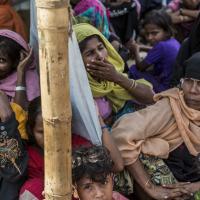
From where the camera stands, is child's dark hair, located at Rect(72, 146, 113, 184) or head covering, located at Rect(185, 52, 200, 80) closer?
child's dark hair, located at Rect(72, 146, 113, 184)

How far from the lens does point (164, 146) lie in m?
3.10

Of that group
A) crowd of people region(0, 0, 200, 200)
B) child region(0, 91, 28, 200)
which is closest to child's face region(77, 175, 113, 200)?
crowd of people region(0, 0, 200, 200)

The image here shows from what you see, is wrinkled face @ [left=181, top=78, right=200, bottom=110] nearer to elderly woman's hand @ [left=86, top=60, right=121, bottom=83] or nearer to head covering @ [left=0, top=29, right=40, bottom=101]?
elderly woman's hand @ [left=86, top=60, right=121, bottom=83]

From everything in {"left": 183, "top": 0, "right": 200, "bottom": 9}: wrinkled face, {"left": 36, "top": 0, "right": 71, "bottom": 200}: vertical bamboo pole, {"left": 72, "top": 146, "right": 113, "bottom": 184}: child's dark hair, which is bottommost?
{"left": 183, "top": 0, "right": 200, "bottom": 9}: wrinkled face

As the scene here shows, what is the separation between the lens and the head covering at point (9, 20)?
389 centimetres

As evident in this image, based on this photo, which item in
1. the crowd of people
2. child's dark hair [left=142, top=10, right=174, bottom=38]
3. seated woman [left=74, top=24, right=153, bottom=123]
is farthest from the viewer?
child's dark hair [left=142, top=10, right=174, bottom=38]

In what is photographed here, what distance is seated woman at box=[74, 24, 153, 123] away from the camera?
3154 millimetres

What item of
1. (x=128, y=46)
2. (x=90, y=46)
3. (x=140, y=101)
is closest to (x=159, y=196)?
(x=140, y=101)

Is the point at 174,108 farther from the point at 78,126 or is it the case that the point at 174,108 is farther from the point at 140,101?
the point at 78,126

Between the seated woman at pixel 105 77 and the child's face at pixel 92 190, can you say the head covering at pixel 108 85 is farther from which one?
the child's face at pixel 92 190

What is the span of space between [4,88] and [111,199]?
0.99 metres

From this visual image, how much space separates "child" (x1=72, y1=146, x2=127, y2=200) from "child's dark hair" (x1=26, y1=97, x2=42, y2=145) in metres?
0.34

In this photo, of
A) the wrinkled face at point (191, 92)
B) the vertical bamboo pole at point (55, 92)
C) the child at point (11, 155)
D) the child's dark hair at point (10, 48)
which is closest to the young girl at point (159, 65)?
the wrinkled face at point (191, 92)

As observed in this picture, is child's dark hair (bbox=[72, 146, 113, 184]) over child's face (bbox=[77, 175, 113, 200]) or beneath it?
over
